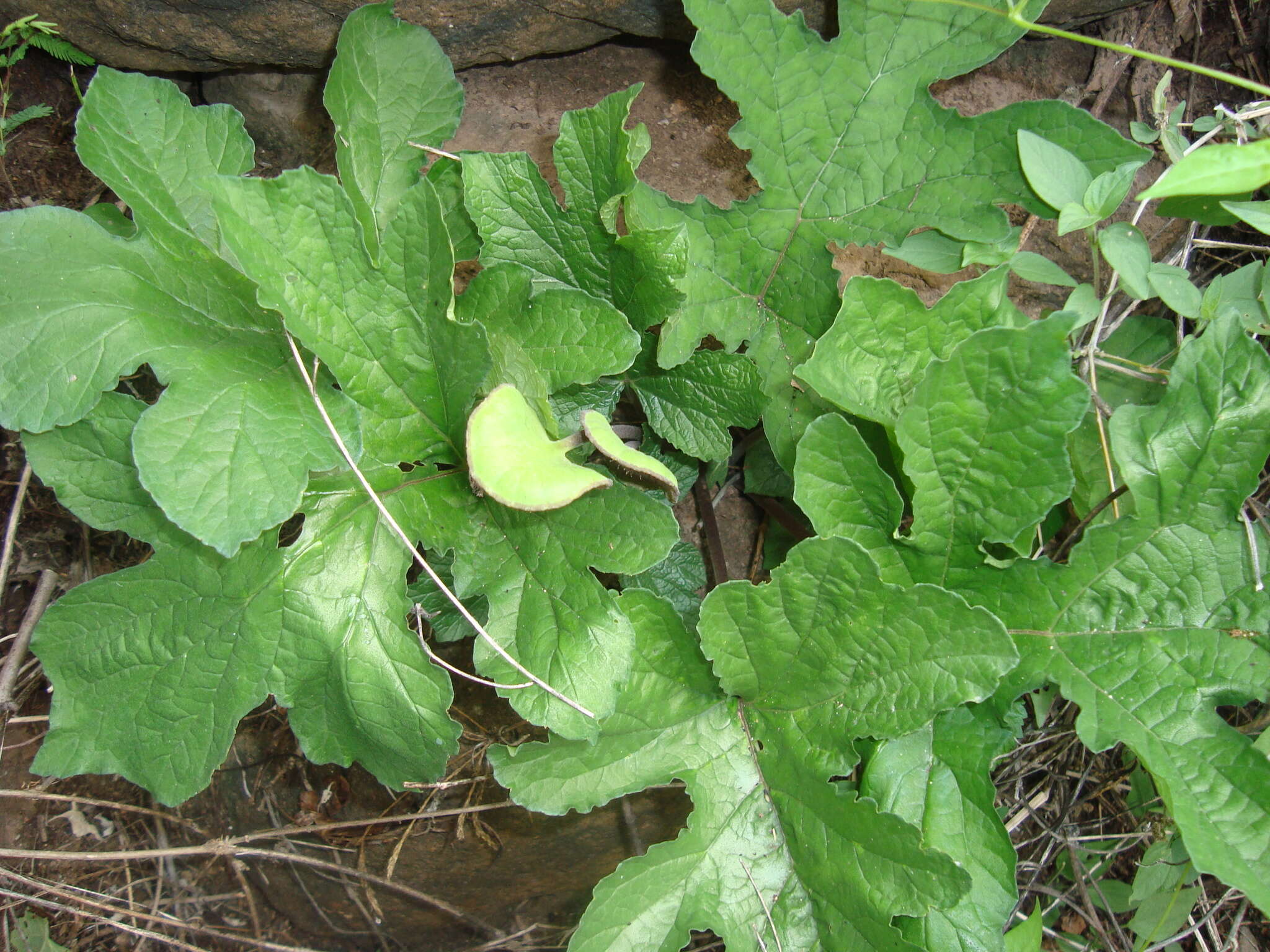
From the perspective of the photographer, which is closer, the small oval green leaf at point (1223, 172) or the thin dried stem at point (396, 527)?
the small oval green leaf at point (1223, 172)

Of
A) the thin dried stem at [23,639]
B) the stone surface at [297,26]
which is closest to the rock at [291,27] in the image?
the stone surface at [297,26]

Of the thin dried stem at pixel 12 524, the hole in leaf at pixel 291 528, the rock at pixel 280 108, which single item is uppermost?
the rock at pixel 280 108

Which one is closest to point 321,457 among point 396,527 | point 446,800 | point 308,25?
point 396,527

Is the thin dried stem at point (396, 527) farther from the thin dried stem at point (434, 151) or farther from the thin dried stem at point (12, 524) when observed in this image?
the thin dried stem at point (12, 524)

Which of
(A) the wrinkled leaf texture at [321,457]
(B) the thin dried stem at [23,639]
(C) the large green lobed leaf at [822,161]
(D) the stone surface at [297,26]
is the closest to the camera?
(A) the wrinkled leaf texture at [321,457]

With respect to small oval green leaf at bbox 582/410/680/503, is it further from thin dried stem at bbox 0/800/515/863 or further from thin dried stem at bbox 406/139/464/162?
thin dried stem at bbox 0/800/515/863

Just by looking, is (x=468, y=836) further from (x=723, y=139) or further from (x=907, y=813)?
(x=723, y=139)

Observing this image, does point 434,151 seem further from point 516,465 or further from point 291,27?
point 516,465

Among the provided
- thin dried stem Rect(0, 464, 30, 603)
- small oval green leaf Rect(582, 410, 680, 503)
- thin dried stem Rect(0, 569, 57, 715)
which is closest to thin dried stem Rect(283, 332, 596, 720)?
small oval green leaf Rect(582, 410, 680, 503)
